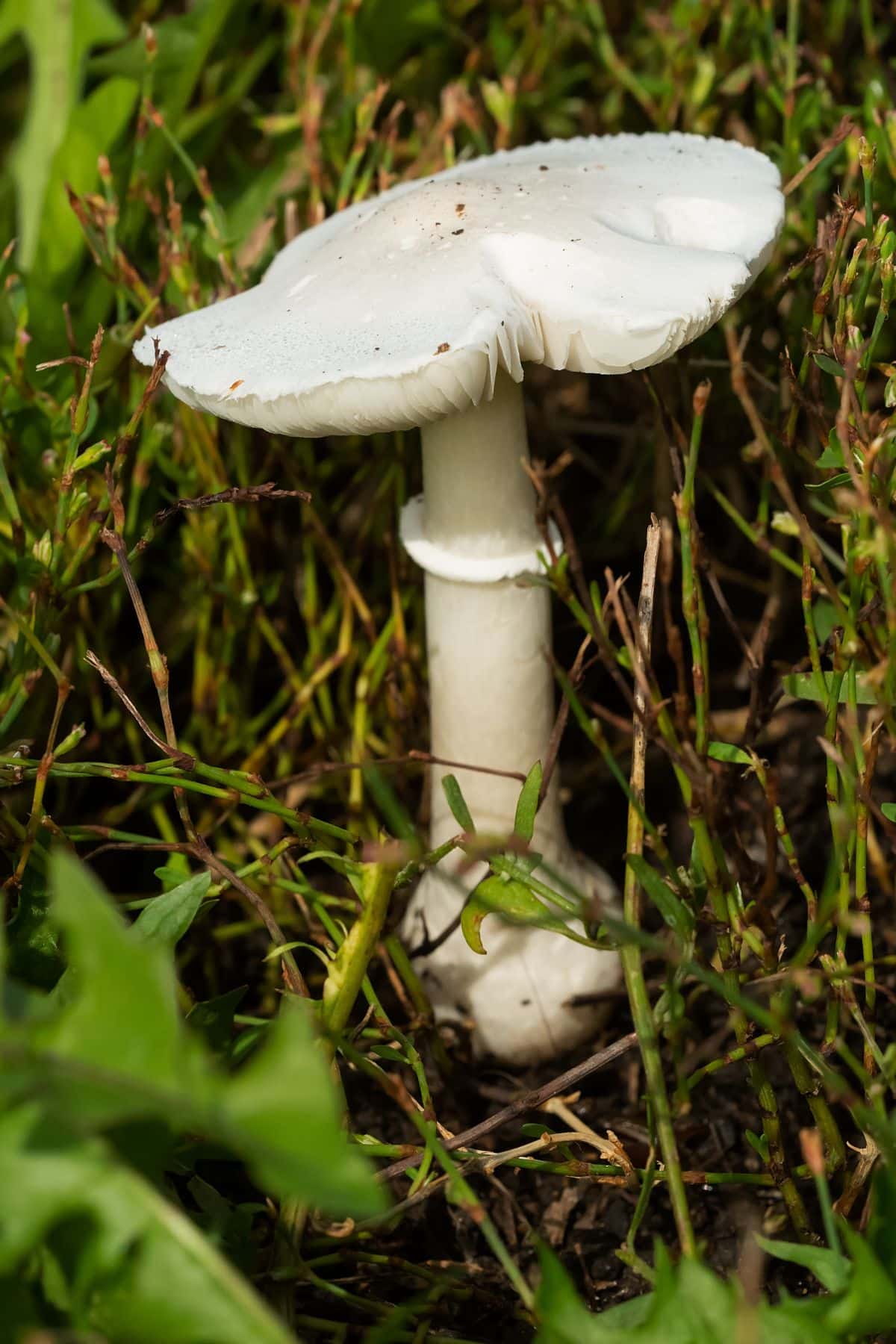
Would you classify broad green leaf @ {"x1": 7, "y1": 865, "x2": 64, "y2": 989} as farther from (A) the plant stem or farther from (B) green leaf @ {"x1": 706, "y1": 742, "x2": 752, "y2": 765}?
(B) green leaf @ {"x1": 706, "y1": 742, "x2": 752, "y2": 765}

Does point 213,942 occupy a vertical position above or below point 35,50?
below

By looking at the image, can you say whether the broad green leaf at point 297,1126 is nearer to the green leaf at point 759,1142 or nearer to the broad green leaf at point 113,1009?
the broad green leaf at point 113,1009

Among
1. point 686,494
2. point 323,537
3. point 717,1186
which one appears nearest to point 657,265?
point 686,494

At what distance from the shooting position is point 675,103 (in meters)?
1.64

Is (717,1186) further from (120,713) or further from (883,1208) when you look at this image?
(120,713)

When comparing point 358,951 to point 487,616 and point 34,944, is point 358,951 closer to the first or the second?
point 34,944

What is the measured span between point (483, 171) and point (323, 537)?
47 cm

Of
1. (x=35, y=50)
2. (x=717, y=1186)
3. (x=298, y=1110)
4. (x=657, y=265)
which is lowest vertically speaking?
(x=717, y=1186)

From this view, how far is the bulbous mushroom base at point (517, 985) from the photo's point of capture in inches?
52.7

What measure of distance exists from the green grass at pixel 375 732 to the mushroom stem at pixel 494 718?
0.22 ft

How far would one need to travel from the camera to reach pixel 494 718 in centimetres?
133

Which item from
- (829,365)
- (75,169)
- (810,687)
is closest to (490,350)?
(829,365)

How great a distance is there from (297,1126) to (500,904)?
0.40 metres

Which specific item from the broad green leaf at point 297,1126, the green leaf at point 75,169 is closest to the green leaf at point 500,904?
the broad green leaf at point 297,1126
